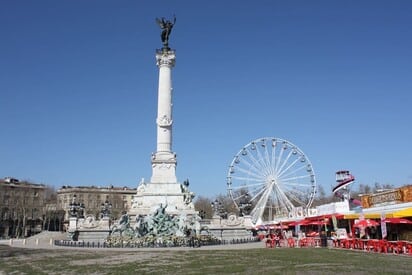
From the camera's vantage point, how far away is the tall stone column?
49.0 m

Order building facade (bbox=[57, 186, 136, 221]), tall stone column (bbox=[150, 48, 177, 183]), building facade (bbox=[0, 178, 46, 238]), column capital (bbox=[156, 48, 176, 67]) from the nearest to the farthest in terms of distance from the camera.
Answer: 1. tall stone column (bbox=[150, 48, 177, 183])
2. column capital (bbox=[156, 48, 176, 67])
3. building facade (bbox=[0, 178, 46, 238])
4. building facade (bbox=[57, 186, 136, 221])

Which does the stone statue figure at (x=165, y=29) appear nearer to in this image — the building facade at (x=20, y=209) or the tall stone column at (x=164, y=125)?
the tall stone column at (x=164, y=125)

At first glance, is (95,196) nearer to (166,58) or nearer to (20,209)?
(20,209)

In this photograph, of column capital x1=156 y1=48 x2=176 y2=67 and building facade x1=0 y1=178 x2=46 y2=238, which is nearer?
column capital x1=156 y1=48 x2=176 y2=67

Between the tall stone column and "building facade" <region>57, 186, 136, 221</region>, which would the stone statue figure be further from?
"building facade" <region>57, 186, 136, 221</region>

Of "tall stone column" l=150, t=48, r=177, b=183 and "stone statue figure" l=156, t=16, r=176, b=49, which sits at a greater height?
"stone statue figure" l=156, t=16, r=176, b=49

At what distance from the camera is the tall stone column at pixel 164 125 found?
4900cm

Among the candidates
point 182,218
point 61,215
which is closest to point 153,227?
point 182,218

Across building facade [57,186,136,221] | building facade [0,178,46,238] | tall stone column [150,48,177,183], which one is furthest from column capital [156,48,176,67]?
building facade [57,186,136,221]

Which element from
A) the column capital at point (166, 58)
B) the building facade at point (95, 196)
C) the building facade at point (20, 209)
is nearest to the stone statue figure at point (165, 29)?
the column capital at point (166, 58)

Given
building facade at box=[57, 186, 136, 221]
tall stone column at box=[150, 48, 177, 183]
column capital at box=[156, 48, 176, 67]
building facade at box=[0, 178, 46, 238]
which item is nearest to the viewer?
tall stone column at box=[150, 48, 177, 183]

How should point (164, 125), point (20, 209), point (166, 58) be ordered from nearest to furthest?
point (164, 125), point (166, 58), point (20, 209)

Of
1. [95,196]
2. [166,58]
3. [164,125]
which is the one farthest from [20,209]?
[166,58]

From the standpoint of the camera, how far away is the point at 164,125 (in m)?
50.8
